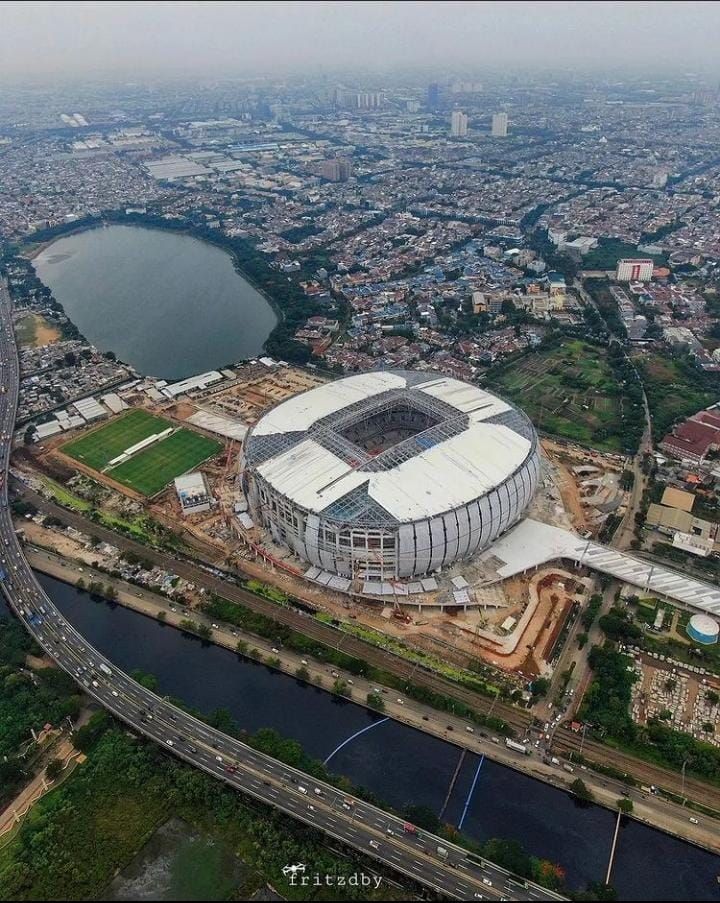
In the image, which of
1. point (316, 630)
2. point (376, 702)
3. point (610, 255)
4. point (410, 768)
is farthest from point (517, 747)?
point (610, 255)

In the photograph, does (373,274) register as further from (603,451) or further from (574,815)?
(574,815)

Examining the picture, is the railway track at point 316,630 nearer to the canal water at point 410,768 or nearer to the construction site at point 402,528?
the construction site at point 402,528

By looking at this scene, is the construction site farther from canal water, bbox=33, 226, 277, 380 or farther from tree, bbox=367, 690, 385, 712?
canal water, bbox=33, 226, 277, 380

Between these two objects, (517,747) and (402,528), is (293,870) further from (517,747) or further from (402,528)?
(402,528)

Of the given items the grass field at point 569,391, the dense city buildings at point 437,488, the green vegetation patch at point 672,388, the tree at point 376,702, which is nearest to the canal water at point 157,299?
the dense city buildings at point 437,488

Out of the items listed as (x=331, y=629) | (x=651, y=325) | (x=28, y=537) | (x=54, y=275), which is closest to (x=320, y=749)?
(x=331, y=629)

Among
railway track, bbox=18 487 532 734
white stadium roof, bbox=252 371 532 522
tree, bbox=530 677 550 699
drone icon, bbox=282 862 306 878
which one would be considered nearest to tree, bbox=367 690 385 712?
railway track, bbox=18 487 532 734
